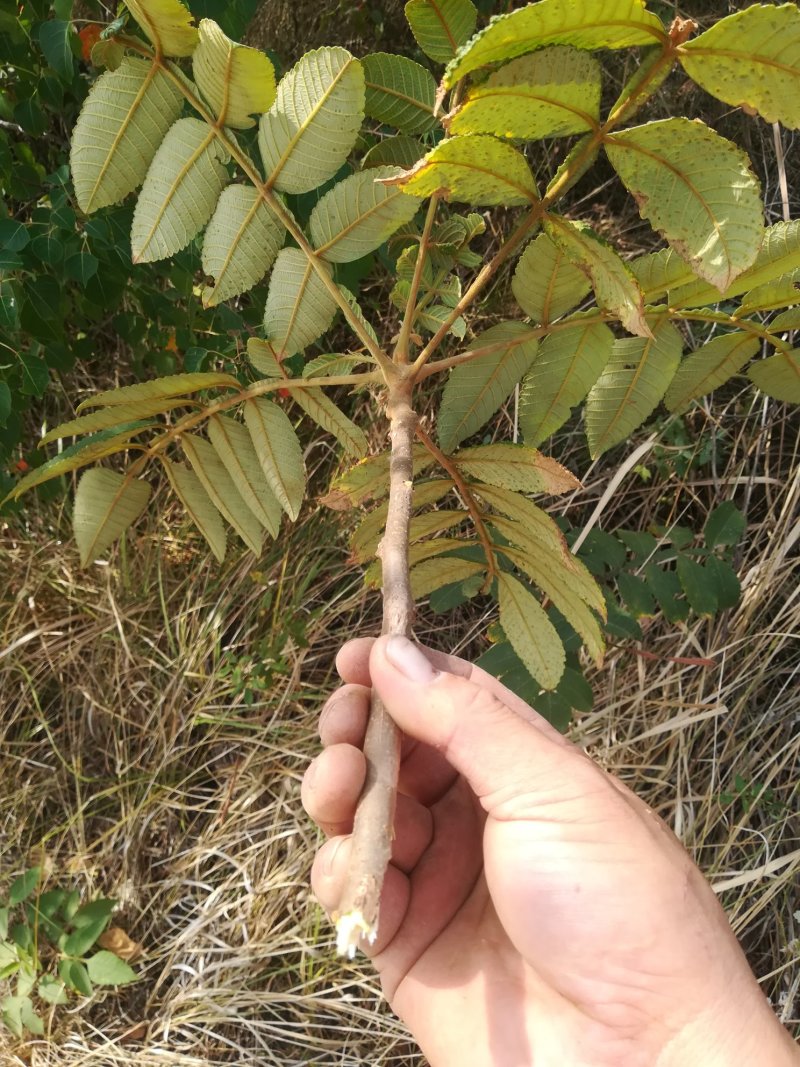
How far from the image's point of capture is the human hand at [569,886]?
3.08ft

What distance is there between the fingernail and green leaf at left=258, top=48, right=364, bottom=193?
53 cm

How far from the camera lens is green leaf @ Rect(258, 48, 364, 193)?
2.78 feet

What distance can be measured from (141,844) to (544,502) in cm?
141

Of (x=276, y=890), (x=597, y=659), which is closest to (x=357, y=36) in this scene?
(x=597, y=659)

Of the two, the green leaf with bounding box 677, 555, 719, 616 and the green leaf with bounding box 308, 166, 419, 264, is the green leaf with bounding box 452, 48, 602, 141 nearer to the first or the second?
the green leaf with bounding box 308, 166, 419, 264

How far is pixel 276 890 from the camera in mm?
2070

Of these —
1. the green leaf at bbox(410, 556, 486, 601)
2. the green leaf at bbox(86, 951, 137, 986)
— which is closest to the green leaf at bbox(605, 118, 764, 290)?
the green leaf at bbox(410, 556, 486, 601)

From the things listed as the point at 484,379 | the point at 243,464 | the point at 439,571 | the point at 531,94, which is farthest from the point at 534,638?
the point at 531,94

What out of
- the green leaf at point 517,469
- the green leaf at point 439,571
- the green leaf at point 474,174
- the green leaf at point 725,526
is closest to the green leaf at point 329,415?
the green leaf at point 517,469

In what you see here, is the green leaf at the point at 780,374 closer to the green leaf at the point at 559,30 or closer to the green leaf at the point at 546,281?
the green leaf at the point at 546,281

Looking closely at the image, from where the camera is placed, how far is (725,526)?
159 cm

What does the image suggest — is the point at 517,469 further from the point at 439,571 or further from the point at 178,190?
the point at 178,190

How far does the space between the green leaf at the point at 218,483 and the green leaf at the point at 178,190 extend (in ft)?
1.12

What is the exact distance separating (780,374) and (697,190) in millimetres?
476
